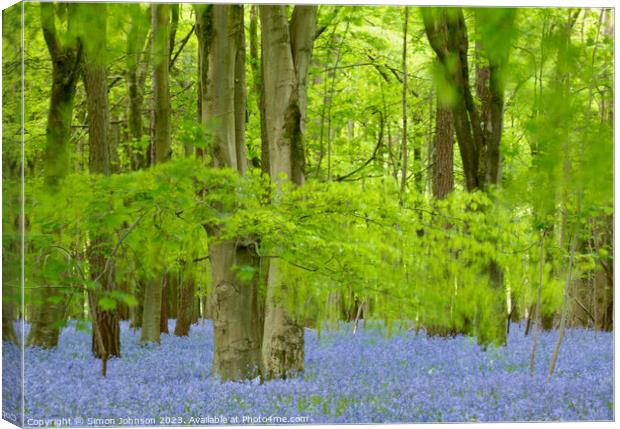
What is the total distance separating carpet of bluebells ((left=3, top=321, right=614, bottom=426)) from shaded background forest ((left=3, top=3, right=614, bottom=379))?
0.21 metres

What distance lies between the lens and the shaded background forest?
5.91 m

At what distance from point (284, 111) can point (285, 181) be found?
111 centimetres

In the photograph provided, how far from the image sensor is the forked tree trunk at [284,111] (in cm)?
727

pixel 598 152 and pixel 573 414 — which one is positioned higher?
pixel 598 152

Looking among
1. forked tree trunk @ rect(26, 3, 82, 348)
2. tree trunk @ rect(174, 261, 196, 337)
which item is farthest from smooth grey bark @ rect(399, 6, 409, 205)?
forked tree trunk @ rect(26, 3, 82, 348)

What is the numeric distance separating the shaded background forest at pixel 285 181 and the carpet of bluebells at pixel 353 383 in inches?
8.2

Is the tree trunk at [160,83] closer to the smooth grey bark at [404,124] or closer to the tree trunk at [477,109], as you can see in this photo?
the smooth grey bark at [404,124]

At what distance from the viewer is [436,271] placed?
6.68 metres

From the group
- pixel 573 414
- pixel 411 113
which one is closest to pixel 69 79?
pixel 411 113

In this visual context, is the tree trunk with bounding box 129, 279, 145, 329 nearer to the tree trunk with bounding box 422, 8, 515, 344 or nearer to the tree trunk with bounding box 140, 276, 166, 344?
the tree trunk with bounding box 140, 276, 166, 344

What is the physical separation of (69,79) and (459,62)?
379cm

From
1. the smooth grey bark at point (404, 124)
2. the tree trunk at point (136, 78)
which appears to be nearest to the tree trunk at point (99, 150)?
the tree trunk at point (136, 78)

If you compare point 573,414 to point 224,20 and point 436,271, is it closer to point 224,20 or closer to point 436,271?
point 436,271

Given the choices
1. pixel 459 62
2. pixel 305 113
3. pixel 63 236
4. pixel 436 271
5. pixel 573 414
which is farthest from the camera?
pixel 305 113
